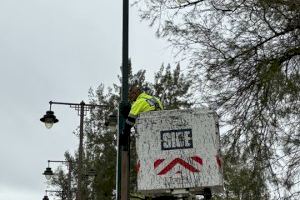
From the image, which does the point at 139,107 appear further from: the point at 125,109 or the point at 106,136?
the point at 106,136

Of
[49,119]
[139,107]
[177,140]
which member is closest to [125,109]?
[139,107]

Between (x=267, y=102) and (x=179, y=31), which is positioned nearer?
(x=267, y=102)

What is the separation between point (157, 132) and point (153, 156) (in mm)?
245

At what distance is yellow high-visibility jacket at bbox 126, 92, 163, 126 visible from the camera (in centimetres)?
576

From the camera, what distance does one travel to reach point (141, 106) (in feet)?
19.6

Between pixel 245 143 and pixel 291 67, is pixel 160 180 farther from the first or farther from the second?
pixel 291 67

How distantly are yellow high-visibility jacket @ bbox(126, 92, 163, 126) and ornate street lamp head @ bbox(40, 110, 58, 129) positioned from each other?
30.5 feet

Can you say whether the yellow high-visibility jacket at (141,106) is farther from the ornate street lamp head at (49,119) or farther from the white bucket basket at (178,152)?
the ornate street lamp head at (49,119)

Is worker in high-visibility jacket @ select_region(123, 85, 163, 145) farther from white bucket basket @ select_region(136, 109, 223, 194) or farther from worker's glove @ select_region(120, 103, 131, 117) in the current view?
white bucket basket @ select_region(136, 109, 223, 194)

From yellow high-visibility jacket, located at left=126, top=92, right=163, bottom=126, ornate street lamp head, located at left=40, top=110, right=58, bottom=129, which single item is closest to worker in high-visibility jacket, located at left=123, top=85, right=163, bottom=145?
yellow high-visibility jacket, located at left=126, top=92, right=163, bottom=126

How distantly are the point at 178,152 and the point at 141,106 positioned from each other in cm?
94

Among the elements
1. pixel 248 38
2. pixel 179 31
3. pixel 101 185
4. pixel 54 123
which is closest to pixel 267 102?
pixel 248 38

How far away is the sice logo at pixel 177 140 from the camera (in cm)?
525

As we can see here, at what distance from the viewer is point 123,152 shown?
5.82 m
